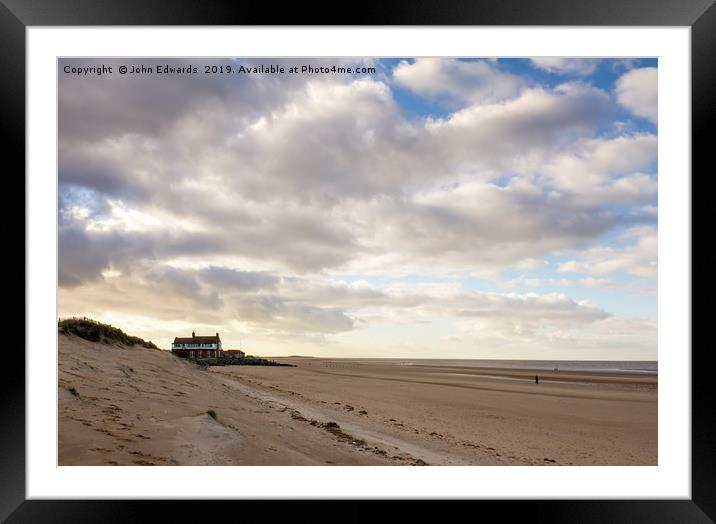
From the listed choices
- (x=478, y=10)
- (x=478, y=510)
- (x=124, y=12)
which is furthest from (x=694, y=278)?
(x=124, y=12)

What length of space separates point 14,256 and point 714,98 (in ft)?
12.9

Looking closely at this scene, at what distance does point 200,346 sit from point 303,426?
2302cm

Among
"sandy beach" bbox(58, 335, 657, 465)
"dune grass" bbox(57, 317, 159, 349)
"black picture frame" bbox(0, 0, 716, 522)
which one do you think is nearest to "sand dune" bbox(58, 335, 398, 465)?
"sandy beach" bbox(58, 335, 657, 465)

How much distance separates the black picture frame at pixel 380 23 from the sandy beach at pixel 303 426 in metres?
0.50

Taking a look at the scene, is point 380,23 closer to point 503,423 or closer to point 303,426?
point 303,426

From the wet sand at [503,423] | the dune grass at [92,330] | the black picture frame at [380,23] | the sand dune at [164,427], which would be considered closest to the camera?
the black picture frame at [380,23]

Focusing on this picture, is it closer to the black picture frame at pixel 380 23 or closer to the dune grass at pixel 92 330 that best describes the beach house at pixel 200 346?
the dune grass at pixel 92 330

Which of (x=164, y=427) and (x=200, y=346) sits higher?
(x=164, y=427)

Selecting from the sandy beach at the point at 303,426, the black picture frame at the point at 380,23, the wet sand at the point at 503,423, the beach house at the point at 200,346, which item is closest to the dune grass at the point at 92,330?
the sandy beach at the point at 303,426

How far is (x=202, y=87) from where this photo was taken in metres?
4.70

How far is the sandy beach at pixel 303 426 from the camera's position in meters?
3.15

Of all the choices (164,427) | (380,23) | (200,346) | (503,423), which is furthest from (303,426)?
(200,346)

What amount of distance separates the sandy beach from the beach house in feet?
58.8

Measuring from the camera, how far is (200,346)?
25672 millimetres
